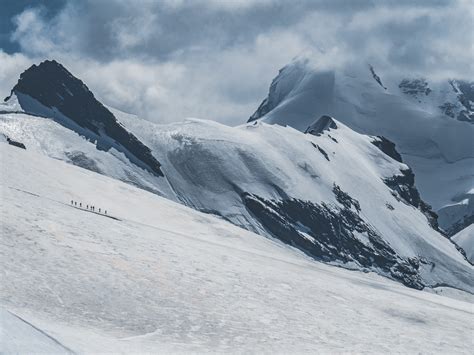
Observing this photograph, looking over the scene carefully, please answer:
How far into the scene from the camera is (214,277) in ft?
177

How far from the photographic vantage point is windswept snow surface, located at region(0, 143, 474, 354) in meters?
38.6

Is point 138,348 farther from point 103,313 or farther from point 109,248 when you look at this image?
point 109,248

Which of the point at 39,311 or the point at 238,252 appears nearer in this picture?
the point at 39,311

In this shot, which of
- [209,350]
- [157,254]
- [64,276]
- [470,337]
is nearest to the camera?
[209,350]

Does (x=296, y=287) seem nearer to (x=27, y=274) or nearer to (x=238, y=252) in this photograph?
(x=238, y=252)

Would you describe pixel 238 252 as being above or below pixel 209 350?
above

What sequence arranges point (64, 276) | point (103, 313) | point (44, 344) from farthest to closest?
point (64, 276), point (103, 313), point (44, 344)

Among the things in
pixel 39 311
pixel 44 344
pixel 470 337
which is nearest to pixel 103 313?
pixel 39 311

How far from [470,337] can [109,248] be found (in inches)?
939

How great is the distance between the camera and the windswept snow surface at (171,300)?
38.6 metres

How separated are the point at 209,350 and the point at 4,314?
10712mm

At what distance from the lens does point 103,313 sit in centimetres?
4112

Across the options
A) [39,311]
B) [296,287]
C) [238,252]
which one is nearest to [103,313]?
[39,311]

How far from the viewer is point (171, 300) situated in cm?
4591
